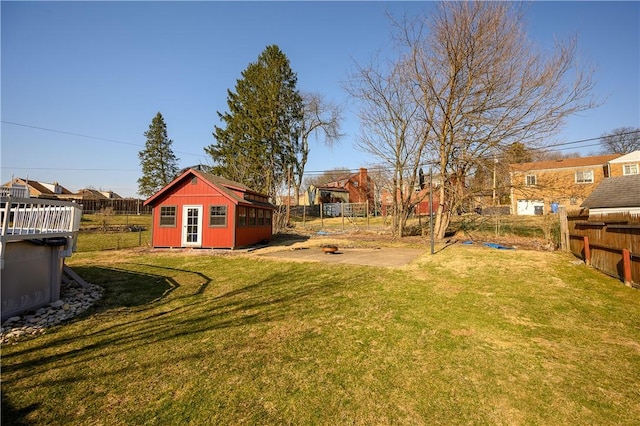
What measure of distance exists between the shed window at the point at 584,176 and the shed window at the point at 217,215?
3638cm

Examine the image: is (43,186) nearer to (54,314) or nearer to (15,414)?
(54,314)

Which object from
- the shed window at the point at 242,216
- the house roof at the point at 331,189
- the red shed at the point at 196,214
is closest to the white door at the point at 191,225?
the red shed at the point at 196,214

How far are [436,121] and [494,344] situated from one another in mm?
16049

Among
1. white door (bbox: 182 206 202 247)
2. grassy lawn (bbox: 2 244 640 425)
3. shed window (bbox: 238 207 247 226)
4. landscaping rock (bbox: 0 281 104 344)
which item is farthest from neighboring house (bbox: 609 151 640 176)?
landscaping rock (bbox: 0 281 104 344)

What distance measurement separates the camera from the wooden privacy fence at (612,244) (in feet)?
21.9

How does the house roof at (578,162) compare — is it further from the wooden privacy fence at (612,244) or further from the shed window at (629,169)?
the wooden privacy fence at (612,244)

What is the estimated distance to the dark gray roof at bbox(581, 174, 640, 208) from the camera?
1319cm

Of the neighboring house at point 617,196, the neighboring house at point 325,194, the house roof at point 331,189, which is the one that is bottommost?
the neighboring house at point 617,196

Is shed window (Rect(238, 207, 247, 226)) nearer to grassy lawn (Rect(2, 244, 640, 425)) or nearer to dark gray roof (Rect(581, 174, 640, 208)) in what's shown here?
grassy lawn (Rect(2, 244, 640, 425))

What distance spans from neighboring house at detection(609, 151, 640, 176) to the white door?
124 feet

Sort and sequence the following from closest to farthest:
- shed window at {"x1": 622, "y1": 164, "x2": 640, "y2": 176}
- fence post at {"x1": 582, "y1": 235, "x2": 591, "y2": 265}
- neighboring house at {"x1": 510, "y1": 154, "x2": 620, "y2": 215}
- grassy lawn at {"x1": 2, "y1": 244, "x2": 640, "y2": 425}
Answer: grassy lawn at {"x1": 2, "y1": 244, "x2": 640, "y2": 425}
fence post at {"x1": 582, "y1": 235, "x2": 591, "y2": 265}
shed window at {"x1": 622, "y1": 164, "x2": 640, "y2": 176}
neighboring house at {"x1": 510, "y1": 154, "x2": 620, "y2": 215}

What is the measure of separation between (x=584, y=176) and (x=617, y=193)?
2140cm

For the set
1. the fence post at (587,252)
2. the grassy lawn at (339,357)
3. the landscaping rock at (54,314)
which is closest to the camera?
the grassy lawn at (339,357)

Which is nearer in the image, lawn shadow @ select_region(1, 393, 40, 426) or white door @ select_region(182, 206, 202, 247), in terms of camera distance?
lawn shadow @ select_region(1, 393, 40, 426)
